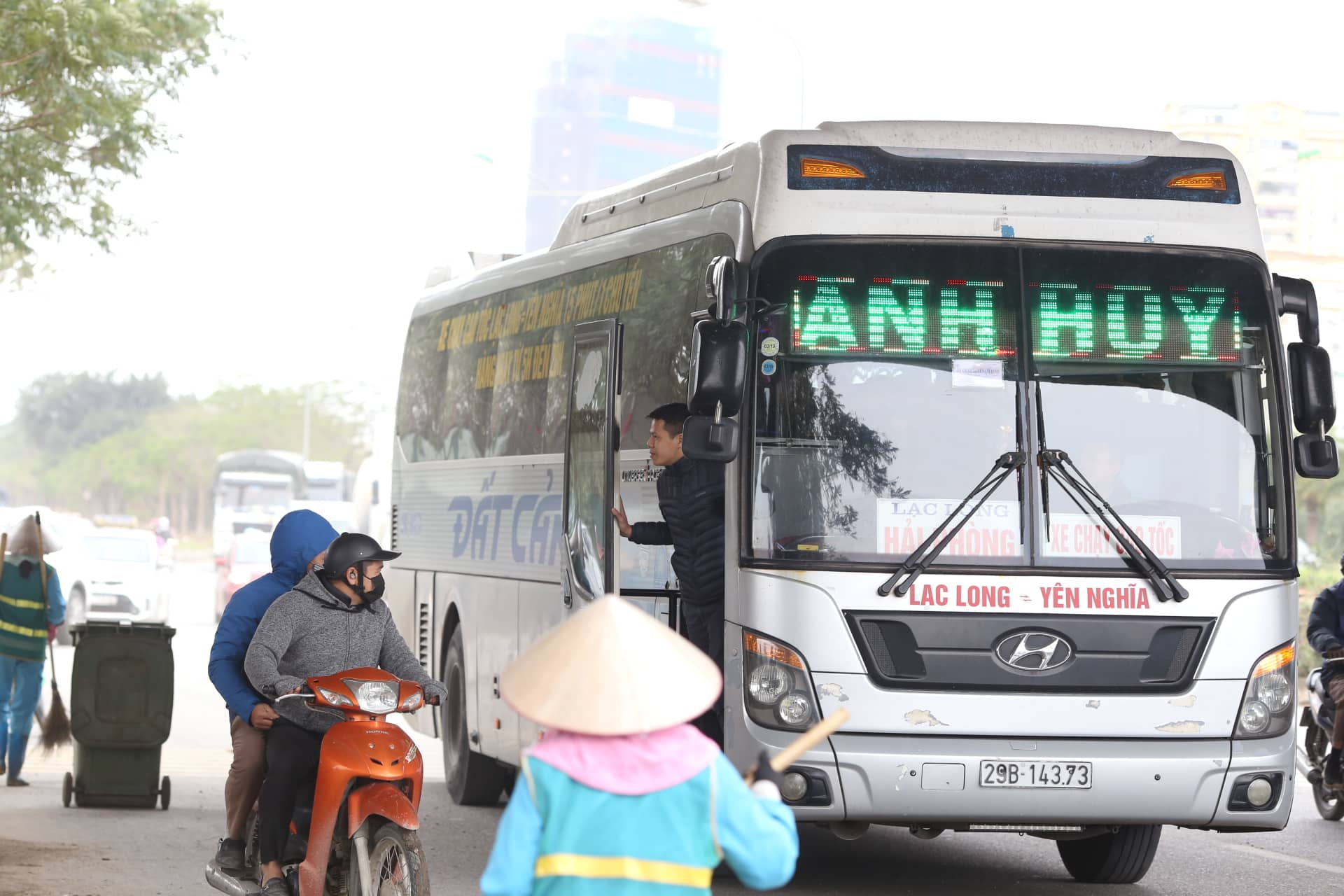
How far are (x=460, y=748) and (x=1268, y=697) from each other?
626 centimetres

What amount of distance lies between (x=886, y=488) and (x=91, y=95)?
7.43 m

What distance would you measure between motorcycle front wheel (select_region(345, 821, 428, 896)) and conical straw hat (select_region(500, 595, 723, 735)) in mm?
3090

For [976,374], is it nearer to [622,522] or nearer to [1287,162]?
[622,522]

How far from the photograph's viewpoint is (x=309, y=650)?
7.57m

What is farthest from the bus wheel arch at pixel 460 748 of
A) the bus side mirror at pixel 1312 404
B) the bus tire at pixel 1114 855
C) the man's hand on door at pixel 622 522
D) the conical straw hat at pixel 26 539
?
the bus side mirror at pixel 1312 404

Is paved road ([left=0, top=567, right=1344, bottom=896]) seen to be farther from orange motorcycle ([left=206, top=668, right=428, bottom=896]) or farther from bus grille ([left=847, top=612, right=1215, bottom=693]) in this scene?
A: orange motorcycle ([left=206, top=668, right=428, bottom=896])

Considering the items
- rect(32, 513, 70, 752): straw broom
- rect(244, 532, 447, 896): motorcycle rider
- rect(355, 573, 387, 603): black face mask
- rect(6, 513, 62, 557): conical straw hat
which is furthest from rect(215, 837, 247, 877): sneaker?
rect(6, 513, 62, 557): conical straw hat

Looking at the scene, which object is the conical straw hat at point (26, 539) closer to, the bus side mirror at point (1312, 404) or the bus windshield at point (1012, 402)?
the bus windshield at point (1012, 402)

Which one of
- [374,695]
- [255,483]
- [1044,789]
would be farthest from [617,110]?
[374,695]

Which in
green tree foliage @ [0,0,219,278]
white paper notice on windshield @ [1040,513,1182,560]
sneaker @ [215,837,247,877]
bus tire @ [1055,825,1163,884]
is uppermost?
green tree foliage @ [0,0,219,278]

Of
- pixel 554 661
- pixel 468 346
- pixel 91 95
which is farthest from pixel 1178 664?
pixel 91 95

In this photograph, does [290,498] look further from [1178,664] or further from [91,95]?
[1178,664]

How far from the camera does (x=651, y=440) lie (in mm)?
9219

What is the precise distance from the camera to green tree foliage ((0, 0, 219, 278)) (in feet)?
41.1
